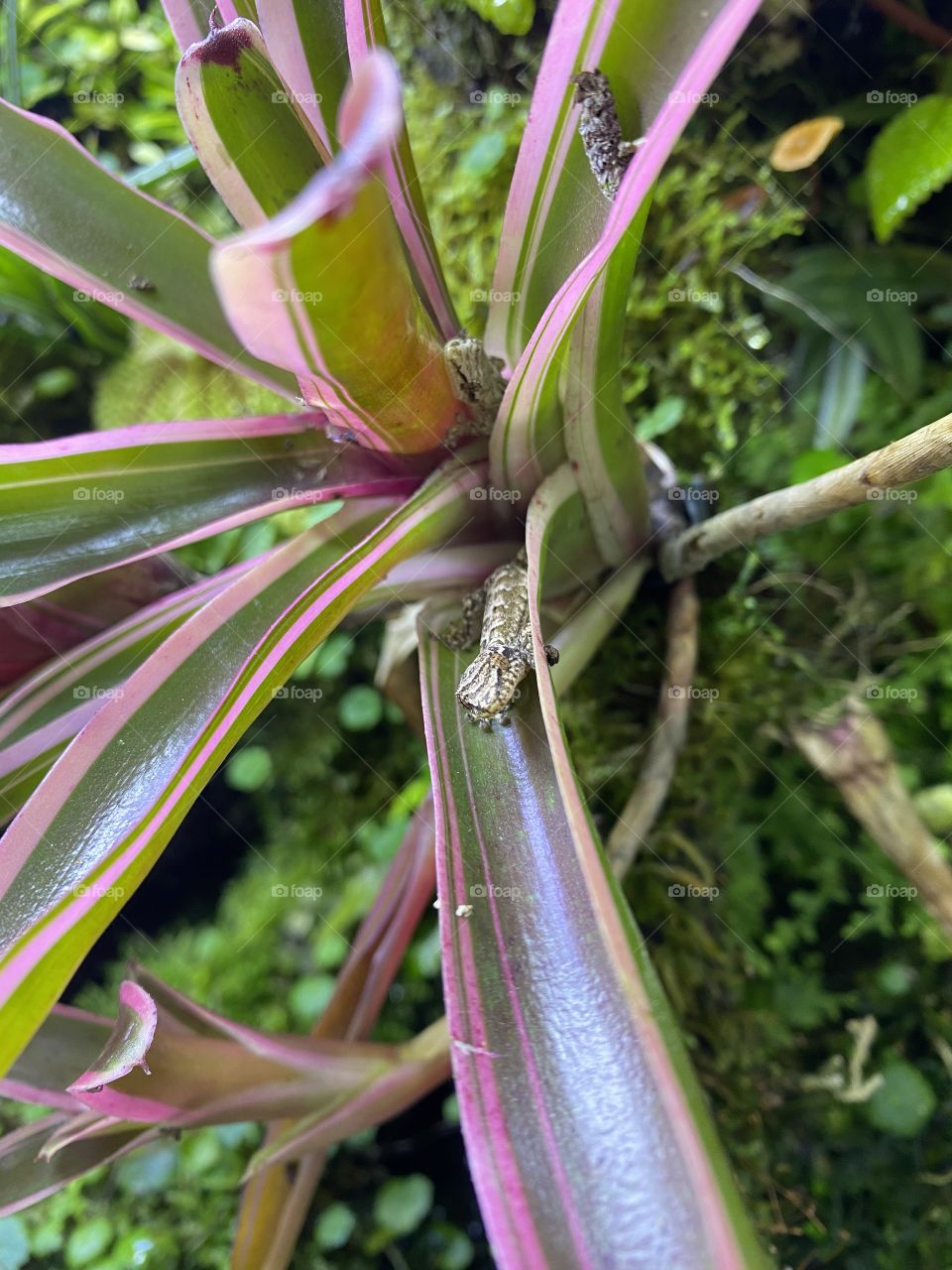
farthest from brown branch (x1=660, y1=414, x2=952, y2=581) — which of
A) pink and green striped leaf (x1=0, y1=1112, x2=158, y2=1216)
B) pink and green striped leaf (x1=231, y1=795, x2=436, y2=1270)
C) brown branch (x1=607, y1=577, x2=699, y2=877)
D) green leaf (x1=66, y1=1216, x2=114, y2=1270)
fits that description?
green leaf (x1=66, y1=1216, x2=114, y2=1270)

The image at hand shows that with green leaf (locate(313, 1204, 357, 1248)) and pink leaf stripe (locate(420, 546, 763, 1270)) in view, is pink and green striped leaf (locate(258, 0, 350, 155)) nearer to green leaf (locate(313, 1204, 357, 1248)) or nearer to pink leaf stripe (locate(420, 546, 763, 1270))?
pink leaf stripe (locate(420, 546, 763, 1270))

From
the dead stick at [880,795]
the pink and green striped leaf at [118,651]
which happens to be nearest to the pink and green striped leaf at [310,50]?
the pink and green striped leaf at [118,651]

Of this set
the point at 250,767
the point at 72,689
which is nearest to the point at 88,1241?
the point at 250,767

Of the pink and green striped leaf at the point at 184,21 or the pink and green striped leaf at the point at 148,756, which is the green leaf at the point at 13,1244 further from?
the pink and green striped leaf at the point at 184,21

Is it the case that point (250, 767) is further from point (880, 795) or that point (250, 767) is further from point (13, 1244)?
point (880, 795)

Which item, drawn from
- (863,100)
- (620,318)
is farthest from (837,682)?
(863,100)

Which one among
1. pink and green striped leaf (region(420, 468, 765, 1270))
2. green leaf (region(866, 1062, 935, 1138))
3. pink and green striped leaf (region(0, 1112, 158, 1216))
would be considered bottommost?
green leaf (region(866, 1062, 935, 1138))
